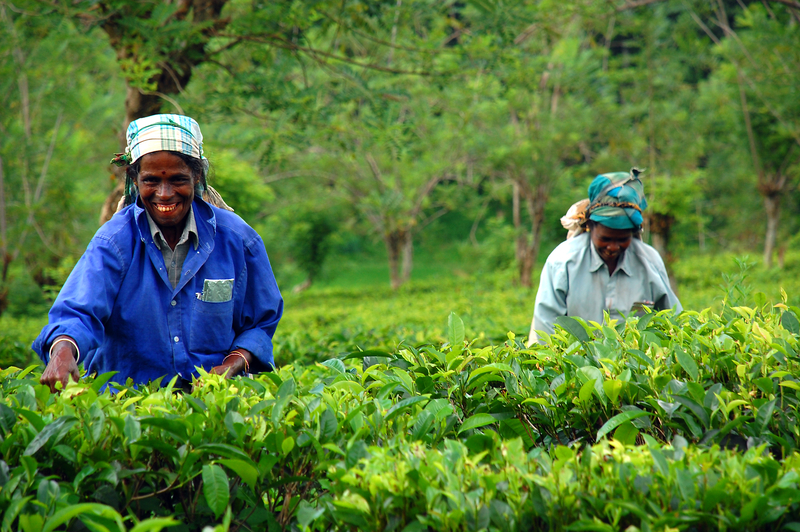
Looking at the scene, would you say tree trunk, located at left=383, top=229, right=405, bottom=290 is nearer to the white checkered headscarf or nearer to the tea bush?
Answer: the white checkered headscarf

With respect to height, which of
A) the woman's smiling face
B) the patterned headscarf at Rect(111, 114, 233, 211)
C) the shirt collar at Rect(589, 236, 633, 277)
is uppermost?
the patterned headscarf at Rect(111, 114, 233, 211)

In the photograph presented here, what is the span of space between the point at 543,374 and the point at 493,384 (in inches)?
6.7

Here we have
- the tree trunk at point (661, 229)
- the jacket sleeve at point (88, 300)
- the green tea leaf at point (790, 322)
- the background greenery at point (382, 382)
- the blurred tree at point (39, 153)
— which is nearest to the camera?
the background greenery at point (382, 382)

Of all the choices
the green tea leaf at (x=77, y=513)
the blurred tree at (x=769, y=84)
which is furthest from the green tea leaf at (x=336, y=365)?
the blurred tree at (x=769, y=84)

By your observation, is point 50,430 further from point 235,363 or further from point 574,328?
point 574,328

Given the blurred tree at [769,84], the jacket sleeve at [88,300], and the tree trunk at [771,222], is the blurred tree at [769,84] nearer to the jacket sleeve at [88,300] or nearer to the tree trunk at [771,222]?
the tree trunk at [771,222]

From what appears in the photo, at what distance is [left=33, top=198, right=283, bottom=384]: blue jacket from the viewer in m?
2.36

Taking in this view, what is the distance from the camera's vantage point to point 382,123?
5.06 meters

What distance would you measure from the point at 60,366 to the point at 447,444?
3.75 ft

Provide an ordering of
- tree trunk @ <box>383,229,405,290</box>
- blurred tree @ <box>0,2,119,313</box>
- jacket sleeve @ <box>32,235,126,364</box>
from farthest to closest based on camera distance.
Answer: tree trunk @ <box>383,229,405,290</box> < blurred tree @ <box>0,2,119,313</box> < jacket sleeve @ <box>32,235,126,364</box>

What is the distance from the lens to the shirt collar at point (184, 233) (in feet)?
8.14

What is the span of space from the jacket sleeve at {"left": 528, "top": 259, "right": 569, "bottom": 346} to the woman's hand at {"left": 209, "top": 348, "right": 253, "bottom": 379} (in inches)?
56.4

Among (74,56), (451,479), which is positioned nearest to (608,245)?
(451,479)

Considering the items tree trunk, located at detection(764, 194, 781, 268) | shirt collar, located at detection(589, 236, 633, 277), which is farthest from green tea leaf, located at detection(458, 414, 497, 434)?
tree trunk, located at detection(764, 194, 781, 268)
